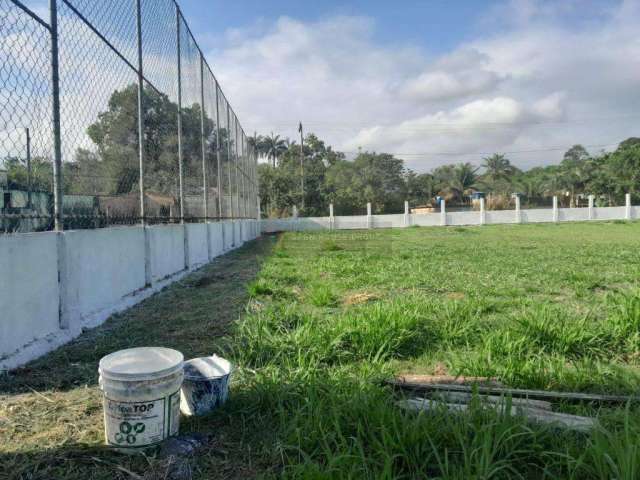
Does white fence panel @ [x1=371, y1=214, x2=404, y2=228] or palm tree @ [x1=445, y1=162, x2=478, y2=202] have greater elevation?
palm tree @ [x1=445, y1=162, x2=478, y2=202]

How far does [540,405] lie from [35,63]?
12.5 feet

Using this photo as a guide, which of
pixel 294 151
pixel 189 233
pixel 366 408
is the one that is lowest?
pixel 366 408

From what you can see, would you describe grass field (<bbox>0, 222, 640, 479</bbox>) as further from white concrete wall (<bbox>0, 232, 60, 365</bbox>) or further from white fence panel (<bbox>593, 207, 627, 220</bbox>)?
white fence panel (<bbox>593, 207, 627, 220</bbox>)

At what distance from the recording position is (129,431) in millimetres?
2086

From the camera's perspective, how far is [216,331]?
13.7 feet

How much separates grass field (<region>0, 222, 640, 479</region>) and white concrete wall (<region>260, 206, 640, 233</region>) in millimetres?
26941

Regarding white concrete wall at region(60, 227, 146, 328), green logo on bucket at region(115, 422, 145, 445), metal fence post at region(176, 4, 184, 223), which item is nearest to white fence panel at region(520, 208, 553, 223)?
metal fence post at region(176, 4, 184, 223)

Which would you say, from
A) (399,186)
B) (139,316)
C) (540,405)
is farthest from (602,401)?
(399,186)

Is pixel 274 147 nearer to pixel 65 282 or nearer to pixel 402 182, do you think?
pixel 402 182

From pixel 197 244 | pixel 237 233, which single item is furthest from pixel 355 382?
pixel 237 233

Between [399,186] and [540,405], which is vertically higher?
[399,186]

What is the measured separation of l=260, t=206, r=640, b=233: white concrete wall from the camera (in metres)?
32.8

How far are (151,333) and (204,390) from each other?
190cm

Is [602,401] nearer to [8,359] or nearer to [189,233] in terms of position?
[8,359]
